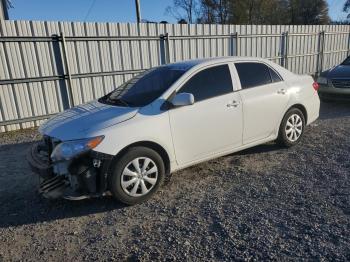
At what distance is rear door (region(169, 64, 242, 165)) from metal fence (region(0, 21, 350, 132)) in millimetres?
4754

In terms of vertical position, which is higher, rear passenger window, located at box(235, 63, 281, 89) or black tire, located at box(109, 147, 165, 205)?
rear passenger window, located at box(235, 63, 281, 89)

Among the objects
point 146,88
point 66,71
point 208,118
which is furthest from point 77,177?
point 66,71

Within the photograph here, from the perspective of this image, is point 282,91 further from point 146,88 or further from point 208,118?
point 146,88

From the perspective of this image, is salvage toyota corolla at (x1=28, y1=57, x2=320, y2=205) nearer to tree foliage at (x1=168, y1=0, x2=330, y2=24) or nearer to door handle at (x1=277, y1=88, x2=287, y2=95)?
door handle at (x1=277, y1=88, x2=287, y2=95)

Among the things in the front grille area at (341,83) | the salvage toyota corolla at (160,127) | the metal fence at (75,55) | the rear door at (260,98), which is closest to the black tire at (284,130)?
the salvage toyota corolla at (160,127)

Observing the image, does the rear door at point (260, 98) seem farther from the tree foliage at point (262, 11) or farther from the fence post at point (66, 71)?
the tree foliage at point (262, 11)

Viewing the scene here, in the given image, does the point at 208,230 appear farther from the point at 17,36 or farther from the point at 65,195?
the point at 17,36

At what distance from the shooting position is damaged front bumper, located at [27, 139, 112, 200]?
331 cm

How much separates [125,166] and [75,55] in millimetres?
5302

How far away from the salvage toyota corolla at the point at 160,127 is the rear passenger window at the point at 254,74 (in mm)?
17

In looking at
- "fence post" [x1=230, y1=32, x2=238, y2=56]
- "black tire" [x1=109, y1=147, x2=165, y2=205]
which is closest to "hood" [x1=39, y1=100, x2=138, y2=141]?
"black tire" [x1=109, y1=147, x2=165, y2=205]

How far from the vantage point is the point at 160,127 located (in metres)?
3.69

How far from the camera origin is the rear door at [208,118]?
3.89 metres

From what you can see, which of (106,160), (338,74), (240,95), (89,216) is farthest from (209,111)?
(338,74)
